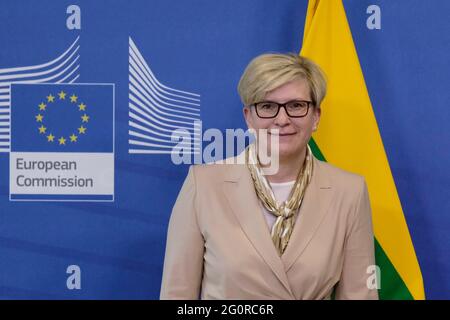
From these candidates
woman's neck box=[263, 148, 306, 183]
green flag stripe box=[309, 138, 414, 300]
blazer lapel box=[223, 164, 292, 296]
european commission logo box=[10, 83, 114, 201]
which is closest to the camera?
blazer lapel box=[223, 164, 292, 296]

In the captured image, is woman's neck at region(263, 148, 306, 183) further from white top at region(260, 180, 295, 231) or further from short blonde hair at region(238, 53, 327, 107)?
short blonde hair at region(238, 53, 327, 107)

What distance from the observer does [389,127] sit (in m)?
2.48

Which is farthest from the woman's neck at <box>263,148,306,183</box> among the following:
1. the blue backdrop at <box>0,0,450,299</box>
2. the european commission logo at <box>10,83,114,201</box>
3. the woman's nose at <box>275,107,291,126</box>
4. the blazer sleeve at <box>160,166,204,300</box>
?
the european commission logo at <box>10,83,114,201</box>

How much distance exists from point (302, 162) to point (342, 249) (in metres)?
0.27

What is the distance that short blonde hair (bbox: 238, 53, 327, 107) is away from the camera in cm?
196

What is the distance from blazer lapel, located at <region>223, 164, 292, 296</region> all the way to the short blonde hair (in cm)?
21

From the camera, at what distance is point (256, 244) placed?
197 cm

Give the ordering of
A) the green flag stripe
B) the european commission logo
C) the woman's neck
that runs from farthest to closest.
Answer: the european commission logo → the green flag stripe → the woman's neck

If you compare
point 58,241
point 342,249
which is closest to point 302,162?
point 342,249

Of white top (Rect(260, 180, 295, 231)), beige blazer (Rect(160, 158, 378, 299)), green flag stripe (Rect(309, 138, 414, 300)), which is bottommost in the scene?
green flag stripe (Rect(309, 138, 414, 300))

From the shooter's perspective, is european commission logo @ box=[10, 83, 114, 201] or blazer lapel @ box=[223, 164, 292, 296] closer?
blazer lapel @ box=[223, 164, 292, 296]

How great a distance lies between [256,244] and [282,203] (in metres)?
0.15
